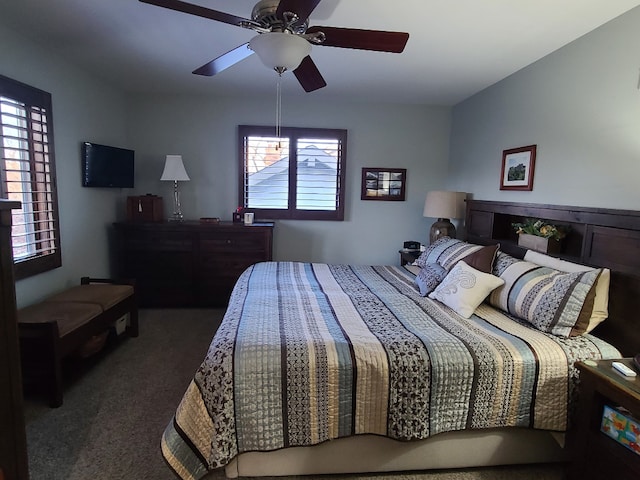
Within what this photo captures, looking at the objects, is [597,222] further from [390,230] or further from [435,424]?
[390,230]

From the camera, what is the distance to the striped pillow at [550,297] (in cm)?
200

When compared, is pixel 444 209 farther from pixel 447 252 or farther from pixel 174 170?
pixel 174 170

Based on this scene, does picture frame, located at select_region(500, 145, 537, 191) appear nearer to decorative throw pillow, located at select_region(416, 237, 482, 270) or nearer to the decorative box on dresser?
decorative throw pillow, located at select_region(416, 237, 482, 270)

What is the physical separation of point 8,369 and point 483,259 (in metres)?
2.68

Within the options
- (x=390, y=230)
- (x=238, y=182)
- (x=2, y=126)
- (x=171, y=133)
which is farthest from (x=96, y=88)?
(x=390, y=230)

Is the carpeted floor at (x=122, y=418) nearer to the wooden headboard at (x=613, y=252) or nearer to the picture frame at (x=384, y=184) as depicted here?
the wooden headboard at (x=613, y=252)

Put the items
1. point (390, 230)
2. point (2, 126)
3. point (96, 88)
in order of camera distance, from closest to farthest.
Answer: point (2, 126), point (96, 88), point (390, 230)

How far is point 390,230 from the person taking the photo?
4.74 metres

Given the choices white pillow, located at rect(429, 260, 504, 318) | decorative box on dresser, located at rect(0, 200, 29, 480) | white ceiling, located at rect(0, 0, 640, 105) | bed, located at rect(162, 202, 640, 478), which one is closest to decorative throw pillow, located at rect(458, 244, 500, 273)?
white pillow, located at rect(429, 260, 504, 318)

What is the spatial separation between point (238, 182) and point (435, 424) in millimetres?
3535

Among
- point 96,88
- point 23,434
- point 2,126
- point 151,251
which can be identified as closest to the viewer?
point 23,434

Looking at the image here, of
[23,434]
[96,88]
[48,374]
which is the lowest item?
[48,374]

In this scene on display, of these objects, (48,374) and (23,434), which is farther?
(48,374)

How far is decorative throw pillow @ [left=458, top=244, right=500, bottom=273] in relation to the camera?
2639mm
